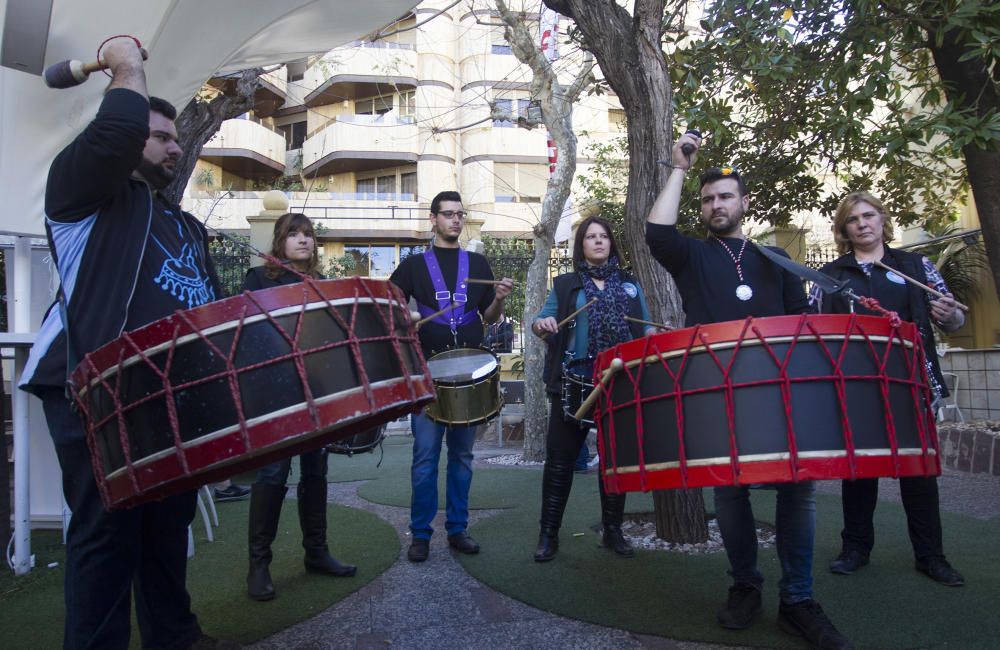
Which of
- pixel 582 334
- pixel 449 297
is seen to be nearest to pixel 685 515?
pixel 582 334

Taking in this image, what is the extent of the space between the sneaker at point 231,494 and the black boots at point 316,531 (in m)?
2.43

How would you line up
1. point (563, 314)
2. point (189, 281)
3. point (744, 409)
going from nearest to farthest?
point (744, 409) → point (189, 281) → point (563, 314)

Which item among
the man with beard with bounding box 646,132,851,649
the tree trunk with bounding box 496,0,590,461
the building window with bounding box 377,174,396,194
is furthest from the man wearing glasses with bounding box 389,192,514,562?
the building window with bounding box 377,174,396,194

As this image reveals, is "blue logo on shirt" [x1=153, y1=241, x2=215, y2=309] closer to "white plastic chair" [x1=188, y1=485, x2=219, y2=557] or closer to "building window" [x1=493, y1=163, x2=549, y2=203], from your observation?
"white plastic chair" [x1=188, y1=485, x2=219, y2=557]

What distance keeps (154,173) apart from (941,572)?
382cm

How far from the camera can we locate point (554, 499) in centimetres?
418

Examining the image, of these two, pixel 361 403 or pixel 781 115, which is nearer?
pixel 361 403

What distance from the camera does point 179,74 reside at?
174 inches

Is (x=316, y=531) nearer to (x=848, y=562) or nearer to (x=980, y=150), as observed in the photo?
(x=848, y=562)

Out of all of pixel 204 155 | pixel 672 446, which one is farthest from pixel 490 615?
pixel 204 155

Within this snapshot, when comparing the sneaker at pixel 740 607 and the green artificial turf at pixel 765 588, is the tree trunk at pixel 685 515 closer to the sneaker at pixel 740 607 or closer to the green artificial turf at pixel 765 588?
the green artificial turf at pixel 765 588

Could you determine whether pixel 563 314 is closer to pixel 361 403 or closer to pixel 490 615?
pixel 490 615

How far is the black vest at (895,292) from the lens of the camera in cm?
387

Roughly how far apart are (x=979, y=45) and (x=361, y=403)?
17.6 ft
